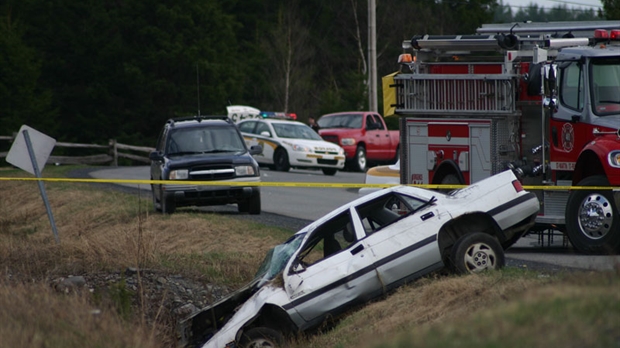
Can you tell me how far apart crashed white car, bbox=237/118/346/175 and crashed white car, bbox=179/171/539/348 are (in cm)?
2127

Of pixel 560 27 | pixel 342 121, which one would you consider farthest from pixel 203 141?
pixel 342 121

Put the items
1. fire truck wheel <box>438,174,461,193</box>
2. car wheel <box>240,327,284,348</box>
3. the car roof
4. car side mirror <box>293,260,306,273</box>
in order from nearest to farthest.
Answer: car wheel <box>240,327,284,348</box>
car side mirror <box>293,260,306,273</box>
fire truck wheel <box>438,174,461,193</box>
the car roof

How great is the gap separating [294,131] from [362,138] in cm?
333

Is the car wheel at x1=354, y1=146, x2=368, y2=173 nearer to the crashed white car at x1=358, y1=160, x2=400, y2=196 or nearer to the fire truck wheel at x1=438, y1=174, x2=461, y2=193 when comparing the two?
the crashed white car at x1=358, y1=160, x2=400, y2=196

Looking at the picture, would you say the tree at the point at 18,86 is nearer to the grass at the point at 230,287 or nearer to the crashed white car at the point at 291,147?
the crashed white car at the point at 291,147

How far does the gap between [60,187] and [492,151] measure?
15.1 meters

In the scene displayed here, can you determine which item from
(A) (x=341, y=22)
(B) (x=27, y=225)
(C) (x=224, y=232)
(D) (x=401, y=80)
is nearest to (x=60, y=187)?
(B) (x=27, y=225)

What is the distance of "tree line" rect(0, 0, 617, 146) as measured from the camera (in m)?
54.3

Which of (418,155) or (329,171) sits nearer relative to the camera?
(418,155)

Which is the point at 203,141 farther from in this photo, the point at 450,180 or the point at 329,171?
the point at 329,171

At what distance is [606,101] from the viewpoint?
42.8 ft

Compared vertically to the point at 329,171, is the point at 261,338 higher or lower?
higher

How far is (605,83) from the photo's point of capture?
13.1m

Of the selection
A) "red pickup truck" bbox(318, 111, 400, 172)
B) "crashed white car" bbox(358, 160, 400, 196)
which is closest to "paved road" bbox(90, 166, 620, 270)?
"crashed white car" bbox(358, 160, 400, 196)
